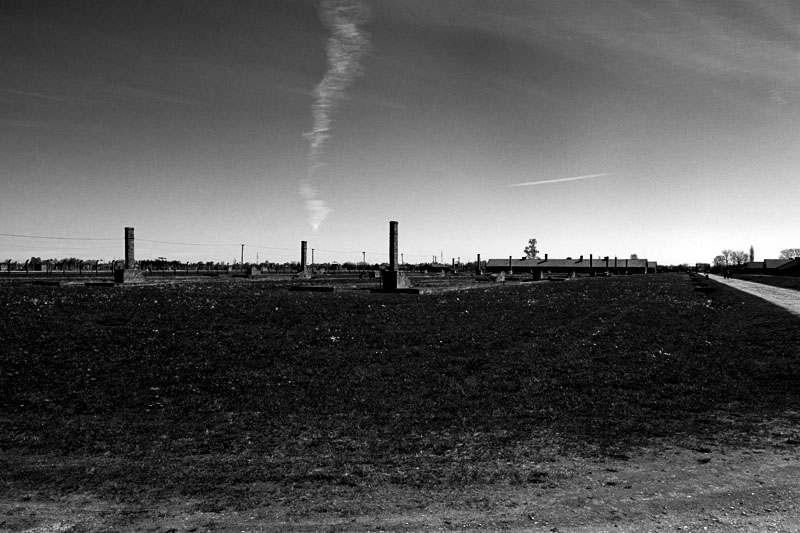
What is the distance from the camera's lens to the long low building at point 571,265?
124 metres

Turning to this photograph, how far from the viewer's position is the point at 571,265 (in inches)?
5300

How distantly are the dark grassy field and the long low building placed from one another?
11204 cm

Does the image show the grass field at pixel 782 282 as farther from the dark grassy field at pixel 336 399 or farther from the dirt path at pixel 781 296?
the dark grassy field at pixel 336 399

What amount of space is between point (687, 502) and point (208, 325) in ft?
32.5

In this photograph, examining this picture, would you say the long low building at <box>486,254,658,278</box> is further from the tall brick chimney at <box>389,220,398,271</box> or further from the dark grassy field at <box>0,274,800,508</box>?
the dark grassy field at <box>0,274,800,508</box>

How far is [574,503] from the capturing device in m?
3.61

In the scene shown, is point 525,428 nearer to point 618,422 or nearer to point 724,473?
point 618,422

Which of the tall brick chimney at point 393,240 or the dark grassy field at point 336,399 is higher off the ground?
the tall brick chimney at point 393,240

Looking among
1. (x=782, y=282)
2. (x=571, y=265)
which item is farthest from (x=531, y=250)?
(x=782, y=282)

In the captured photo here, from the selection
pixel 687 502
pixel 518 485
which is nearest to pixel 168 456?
pixel 518 485

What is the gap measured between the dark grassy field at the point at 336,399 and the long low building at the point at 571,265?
112038 millimetres

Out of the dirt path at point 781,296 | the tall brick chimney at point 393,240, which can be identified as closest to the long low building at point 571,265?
the dirt path at point 781,296

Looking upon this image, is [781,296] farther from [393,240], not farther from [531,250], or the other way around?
[531,250]

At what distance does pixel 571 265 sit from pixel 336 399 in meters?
137
